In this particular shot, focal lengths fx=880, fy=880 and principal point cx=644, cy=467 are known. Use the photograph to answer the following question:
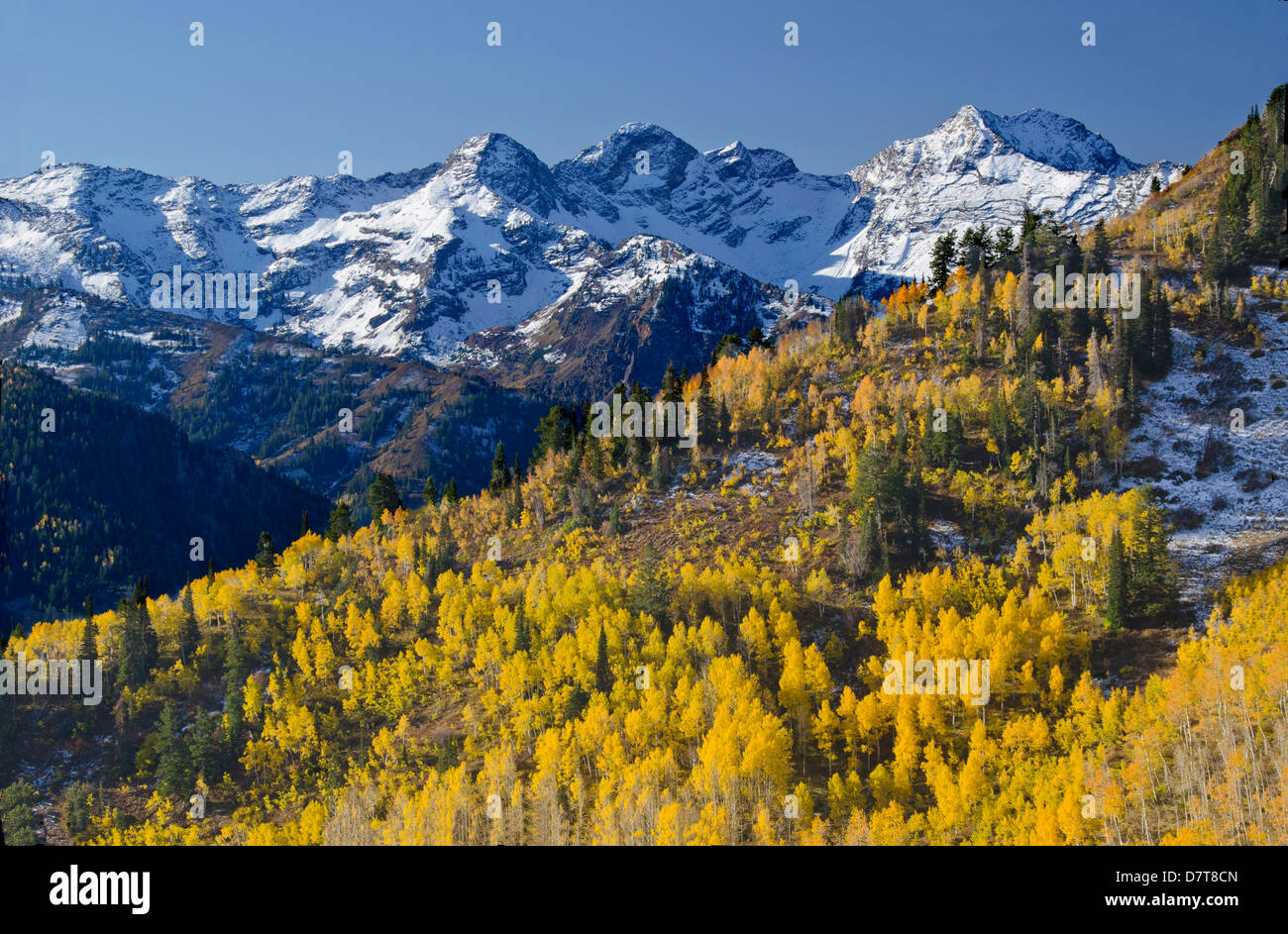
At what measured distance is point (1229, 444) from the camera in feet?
367

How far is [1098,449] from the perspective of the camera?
115m

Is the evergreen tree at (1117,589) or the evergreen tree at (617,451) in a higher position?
the evergreen tree at (617,451)

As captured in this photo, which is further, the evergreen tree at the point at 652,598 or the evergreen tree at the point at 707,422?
the evergreen tree at the point at 707,422

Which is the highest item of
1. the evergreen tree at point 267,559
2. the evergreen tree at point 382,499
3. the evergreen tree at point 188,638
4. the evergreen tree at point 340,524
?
the evergreen tree at point 382,499

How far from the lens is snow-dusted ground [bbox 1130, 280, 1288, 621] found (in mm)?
98375

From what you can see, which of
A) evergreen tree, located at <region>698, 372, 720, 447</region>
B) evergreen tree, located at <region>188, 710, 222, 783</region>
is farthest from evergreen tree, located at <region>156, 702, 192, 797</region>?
evergreen tree, located at <region>698, 372, 720, 447</region>

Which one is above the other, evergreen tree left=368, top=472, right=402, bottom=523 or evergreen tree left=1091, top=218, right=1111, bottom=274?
evergreen tree left=1091, top=218, right=1111, bottom=274

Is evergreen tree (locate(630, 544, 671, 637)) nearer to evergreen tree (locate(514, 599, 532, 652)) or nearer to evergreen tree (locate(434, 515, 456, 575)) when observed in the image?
evergreen tree (locate(514, 599, 532, 652))

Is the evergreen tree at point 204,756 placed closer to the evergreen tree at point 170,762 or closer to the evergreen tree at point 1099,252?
the evergreen tree at point 170,762

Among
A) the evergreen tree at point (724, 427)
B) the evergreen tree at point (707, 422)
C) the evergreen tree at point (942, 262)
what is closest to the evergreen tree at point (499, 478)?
the evergreen tree at point (707, 422)

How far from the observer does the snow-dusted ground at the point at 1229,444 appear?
98.4 meters

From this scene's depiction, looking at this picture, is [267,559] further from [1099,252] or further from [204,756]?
[1099,252]

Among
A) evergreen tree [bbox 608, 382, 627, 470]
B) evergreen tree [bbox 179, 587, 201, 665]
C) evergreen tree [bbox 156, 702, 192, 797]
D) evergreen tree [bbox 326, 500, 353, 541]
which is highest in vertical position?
evergreen tree [bbox 608, 382, 627, 470]

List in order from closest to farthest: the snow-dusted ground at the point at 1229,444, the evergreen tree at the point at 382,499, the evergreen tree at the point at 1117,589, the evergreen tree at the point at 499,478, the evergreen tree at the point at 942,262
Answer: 1. the evergreen tree at the point at 1117,589
2. the snow-dusted ground at the point at 1229,444
3. the evergreen tree at the point at 499,478
4. the evergreen tree at the point at 382,499
5. the evergreen tree at the point at 942,262
